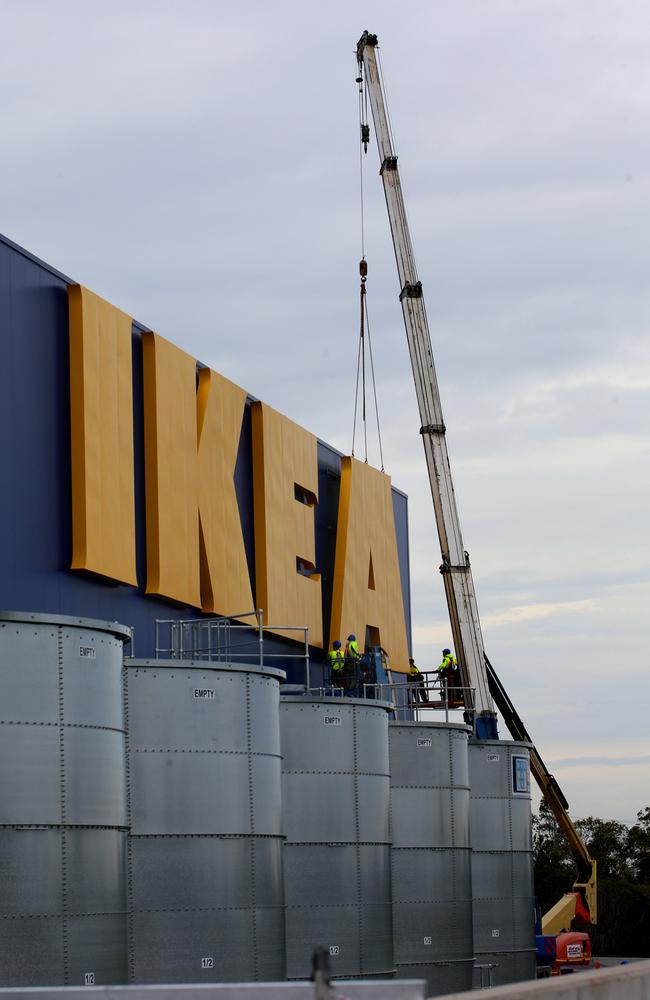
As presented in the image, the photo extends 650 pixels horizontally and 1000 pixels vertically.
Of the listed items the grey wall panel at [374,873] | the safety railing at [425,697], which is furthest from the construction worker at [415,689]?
the grey wall panel at [374,873]

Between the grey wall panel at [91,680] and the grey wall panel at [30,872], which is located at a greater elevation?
the grey wall panel at [91,680]

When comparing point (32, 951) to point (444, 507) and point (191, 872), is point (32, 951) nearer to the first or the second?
point (191, 872)

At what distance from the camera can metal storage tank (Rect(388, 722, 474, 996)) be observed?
31609mm

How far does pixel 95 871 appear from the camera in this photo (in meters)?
19.5

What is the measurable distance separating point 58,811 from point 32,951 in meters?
1.75

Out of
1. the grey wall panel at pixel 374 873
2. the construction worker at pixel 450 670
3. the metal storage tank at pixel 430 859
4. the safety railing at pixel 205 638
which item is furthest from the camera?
the construction worker at pixel 450 670

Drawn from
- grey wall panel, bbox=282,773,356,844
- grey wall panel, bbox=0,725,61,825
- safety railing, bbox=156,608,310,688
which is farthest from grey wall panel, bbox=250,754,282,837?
safety railing, bbox=156,608,310,688

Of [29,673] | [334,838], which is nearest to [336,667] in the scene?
[334,838]

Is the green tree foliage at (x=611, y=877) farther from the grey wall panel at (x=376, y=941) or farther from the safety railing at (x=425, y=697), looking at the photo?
the grey wall panel at (x=376, y=941)

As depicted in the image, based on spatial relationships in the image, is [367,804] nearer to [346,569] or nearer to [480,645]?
[346,569]

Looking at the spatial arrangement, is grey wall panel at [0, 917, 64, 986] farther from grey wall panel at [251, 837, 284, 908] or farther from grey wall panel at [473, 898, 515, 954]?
grey wall panel at [473, 898, 515, 954]

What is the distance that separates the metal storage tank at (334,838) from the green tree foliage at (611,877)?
4521 cm

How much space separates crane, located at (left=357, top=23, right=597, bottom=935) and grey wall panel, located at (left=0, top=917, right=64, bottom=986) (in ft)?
83.4

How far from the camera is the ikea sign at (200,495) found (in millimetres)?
29344
